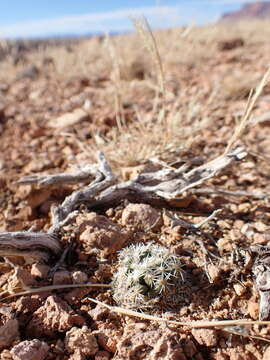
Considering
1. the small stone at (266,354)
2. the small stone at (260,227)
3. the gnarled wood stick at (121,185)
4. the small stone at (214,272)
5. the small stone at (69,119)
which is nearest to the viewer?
the small stone at (266,354)

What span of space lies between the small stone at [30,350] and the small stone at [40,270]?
1.02 feet

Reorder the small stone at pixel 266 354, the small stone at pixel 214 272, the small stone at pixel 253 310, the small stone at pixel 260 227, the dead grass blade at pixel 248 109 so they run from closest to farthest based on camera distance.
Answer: the small stone at pixel 266 354
the small stone at pixel 253 310
the small stone at pixel 214 272
the dead grass blade at pixel 248 109
the small stone at pixel 260 227

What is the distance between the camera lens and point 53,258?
153 centimetres

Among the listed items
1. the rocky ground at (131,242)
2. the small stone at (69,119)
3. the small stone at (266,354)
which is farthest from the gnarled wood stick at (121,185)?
the small stone at (69,119)

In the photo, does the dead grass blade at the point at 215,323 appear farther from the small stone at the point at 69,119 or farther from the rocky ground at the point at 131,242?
the small stone at the point at 69,119

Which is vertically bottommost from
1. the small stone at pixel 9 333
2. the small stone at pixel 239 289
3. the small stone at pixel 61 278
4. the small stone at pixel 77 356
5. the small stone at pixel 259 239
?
the small stone at pixel 77 356

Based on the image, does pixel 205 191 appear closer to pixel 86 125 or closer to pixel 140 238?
pixel 140 238

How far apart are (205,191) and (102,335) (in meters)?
0.92

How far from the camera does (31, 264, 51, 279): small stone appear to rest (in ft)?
4.71

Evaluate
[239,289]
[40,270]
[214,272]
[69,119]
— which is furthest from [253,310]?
[69,119]

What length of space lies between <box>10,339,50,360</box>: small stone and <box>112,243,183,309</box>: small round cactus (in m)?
0.30

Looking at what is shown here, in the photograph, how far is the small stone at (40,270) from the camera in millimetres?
1435

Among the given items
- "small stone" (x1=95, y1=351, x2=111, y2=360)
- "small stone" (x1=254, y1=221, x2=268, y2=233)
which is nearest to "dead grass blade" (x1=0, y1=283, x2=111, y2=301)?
"small stone" (x1=95, y1=351, x2=111, y2=360)

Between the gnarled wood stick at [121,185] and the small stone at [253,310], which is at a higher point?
the gnarled wood stick at [121,185]
